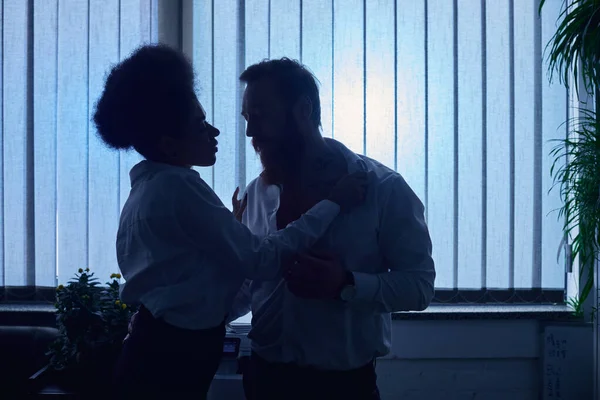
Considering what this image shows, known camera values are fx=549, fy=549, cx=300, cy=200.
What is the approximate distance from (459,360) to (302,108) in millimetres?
1804

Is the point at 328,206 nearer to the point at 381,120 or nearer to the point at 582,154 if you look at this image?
the point at 381,120

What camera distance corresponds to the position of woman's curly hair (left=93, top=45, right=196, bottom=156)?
127 cm

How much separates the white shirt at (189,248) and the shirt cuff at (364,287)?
0.13 meters

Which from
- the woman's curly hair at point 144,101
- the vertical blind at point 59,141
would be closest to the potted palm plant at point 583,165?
the woman's curly hair at point 144,101

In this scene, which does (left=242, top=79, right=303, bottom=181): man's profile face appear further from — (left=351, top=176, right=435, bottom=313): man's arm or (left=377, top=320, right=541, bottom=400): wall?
(left=377, top=320, right=541, bottom=400): wall

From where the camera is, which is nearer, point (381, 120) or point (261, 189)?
point (261, 189)

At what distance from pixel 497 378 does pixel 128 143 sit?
218 cm

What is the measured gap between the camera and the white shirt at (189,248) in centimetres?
122

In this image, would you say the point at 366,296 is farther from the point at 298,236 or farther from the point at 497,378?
the point at 497,378

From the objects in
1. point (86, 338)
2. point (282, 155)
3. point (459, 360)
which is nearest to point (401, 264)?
point (282, 155)

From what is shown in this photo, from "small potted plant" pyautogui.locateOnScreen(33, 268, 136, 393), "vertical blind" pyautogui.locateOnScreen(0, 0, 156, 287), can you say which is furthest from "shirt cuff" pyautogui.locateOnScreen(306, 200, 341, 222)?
"vertical blind" pyautogui.locateOnScreen(0, 0, 156, 287)

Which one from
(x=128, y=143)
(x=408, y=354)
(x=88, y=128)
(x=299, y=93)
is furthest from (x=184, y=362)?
(x=88, y=128)

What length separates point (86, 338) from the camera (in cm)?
218

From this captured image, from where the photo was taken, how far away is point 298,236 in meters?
1.25
